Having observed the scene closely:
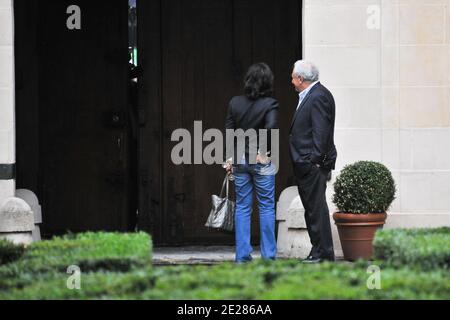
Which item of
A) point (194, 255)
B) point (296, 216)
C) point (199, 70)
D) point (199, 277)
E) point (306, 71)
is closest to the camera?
point (199, 277)

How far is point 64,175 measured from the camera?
15234 mm

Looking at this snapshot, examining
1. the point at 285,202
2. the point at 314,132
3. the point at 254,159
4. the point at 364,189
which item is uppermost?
the point at 314,132

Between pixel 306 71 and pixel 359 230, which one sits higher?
pixel 306 71

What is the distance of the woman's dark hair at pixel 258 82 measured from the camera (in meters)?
11.2

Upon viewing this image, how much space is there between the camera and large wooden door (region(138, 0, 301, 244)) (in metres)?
15.0

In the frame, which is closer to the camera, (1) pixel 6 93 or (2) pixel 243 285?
(2) pixel 243 285

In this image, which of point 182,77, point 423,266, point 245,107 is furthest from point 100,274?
point 182,77

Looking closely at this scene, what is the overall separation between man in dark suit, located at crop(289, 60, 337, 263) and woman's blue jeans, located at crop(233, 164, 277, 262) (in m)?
0.37

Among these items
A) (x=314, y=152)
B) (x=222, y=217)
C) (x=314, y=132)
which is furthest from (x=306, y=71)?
(x=222, y=217)

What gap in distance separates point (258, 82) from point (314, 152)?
93cm

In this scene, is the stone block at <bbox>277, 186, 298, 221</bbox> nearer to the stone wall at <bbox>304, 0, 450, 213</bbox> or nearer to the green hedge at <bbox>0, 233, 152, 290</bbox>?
the stone wall at <bbox>304, 0, 450, 213</bbox>

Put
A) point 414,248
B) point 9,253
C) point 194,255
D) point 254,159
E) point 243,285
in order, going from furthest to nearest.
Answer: point 194,255 → point 254,159 → point 9,253 → point 414,248 → point 243,285

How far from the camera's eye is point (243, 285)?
736 cm

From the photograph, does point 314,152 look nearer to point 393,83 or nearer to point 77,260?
point 393,83
